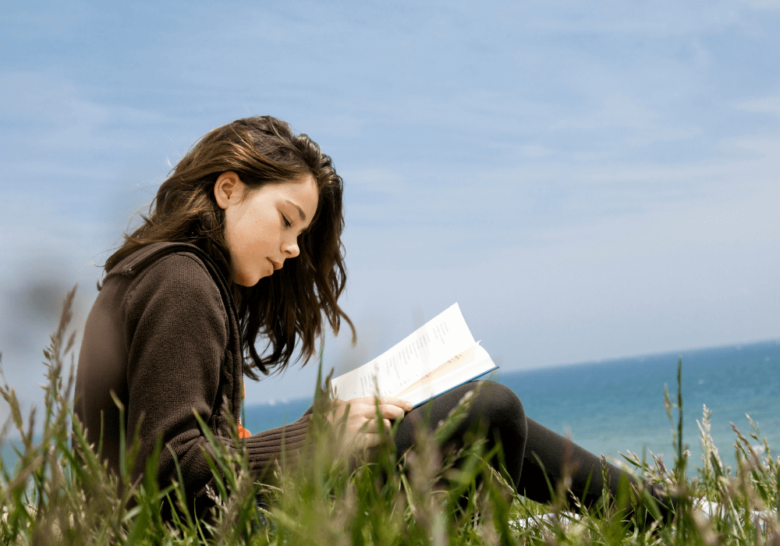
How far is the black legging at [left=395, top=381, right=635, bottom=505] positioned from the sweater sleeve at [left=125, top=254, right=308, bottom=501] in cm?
38

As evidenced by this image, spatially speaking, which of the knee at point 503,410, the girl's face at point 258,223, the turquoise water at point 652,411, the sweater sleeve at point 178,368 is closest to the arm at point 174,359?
the sweater sleeve at point 178,368

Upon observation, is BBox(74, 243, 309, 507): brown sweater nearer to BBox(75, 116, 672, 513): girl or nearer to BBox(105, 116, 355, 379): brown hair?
BBox(75, 116, 672, 513): girl

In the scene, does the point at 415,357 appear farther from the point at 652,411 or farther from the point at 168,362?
the point at 652,411

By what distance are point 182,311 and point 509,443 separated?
104 cm

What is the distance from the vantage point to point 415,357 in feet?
6.31

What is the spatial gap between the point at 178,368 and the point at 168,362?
0.09 ft

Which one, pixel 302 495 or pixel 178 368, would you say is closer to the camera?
pixel 302 495

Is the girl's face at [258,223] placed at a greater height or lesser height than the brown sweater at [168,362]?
greater

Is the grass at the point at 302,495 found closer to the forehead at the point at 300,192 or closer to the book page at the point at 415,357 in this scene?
the book page at the point at 415,357

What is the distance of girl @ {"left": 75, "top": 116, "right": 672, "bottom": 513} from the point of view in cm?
145

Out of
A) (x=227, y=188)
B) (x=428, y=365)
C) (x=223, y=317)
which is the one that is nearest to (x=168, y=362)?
(x=223, y=317)

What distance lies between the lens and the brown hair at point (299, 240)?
7.00 ft

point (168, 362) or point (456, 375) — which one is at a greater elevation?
point (168, 362)

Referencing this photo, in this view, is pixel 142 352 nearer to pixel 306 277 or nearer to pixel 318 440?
pixel 318 440
